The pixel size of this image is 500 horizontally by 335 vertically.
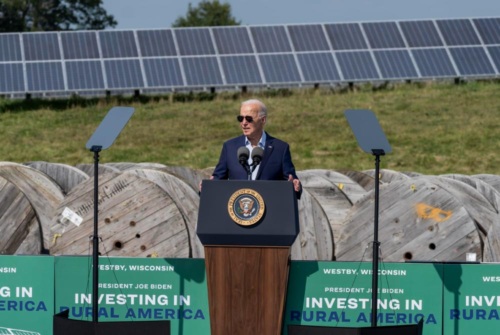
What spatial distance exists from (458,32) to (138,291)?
21687 mm

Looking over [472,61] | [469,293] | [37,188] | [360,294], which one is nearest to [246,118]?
[360,294]

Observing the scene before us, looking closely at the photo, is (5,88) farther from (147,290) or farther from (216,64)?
(147,290)

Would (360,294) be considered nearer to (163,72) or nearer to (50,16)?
(163,72)

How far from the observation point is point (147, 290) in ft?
28.0

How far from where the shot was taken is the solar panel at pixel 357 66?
2645cm

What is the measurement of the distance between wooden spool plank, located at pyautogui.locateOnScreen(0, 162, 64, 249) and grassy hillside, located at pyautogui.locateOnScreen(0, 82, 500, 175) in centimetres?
766

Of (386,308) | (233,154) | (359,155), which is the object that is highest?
(359,155)

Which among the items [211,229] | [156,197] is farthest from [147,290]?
[156,197]

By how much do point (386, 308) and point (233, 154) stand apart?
1570 mm

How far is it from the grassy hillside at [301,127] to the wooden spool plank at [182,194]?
8.73 m

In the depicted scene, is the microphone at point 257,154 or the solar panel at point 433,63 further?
the solar panel at point 433,63

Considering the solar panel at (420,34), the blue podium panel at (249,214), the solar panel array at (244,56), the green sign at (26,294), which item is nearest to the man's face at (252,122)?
the blue podium panel at (249,214)

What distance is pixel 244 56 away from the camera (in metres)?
27.0

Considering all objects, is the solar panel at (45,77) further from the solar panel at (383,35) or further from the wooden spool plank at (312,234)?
the wooden spool plank at (312,234)
